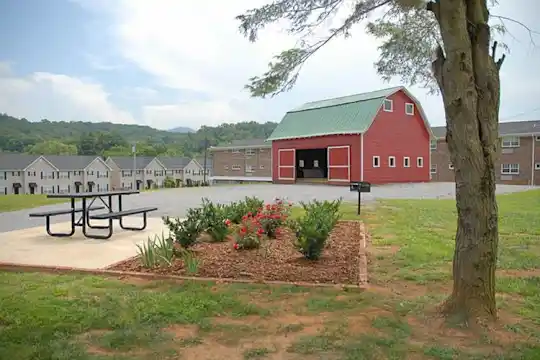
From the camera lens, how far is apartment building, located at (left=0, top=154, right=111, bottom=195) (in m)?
36.5

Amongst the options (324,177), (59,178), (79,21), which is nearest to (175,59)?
(79,21)

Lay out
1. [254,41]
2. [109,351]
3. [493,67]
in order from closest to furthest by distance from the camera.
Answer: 1. [109,351]
2. [493,67]
3. [254,41]

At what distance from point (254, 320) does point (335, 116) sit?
2502cm

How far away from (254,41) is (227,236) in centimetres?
341

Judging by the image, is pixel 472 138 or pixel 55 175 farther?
pixel 55 175

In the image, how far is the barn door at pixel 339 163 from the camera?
83.2ft

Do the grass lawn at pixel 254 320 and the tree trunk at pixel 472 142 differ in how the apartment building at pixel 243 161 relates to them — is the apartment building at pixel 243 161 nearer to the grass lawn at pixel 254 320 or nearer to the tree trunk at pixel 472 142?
the grass lawn at pixel 254 320

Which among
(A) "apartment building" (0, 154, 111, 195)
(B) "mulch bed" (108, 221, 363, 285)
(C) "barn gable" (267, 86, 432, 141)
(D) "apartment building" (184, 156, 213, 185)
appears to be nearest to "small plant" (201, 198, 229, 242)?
(B) "mulch bed" (108, 221, 363, 285)

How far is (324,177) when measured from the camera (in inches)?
1190

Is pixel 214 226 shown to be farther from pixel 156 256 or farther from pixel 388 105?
→ pixel 388 105

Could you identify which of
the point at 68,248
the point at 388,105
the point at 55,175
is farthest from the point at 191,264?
the point at 55,175

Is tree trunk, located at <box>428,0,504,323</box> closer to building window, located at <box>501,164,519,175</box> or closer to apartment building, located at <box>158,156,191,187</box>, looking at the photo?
building window, located at <box>501,164,519,175</box>

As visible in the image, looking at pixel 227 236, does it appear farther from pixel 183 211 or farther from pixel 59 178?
pixel 59 178

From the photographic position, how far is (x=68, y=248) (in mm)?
6680
